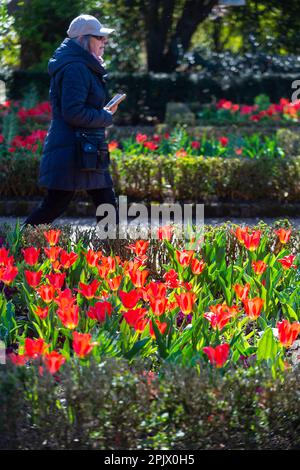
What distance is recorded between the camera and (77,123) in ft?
22.0

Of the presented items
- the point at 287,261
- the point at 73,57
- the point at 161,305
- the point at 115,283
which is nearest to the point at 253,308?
the point at 161,305

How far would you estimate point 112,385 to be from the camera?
3.51 m

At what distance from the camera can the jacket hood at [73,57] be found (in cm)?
662

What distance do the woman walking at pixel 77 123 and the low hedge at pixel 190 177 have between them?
8.95 ft

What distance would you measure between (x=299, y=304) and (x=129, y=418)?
5.12 ft

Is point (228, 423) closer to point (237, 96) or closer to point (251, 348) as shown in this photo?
point (251, 348)

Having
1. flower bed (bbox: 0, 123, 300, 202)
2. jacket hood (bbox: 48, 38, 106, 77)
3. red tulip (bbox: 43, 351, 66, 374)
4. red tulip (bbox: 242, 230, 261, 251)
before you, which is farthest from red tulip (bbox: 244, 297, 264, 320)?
flower bed (bbox: 0, 123, 300, 202)

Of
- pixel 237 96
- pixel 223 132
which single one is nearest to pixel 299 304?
pixel 223 132

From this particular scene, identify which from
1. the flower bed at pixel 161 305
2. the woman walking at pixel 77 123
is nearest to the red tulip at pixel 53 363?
the flower bed at pixel 161 305

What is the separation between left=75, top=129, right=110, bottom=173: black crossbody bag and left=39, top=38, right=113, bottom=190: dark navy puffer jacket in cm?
4

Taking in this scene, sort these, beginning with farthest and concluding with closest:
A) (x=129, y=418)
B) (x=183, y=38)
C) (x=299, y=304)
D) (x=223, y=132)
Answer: (x=183, y=38), (x=223, y=132), (x=299, y=304), (x=129, y=418)

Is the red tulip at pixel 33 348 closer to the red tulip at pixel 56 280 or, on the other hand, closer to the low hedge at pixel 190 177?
the red tulip at pixel 56 280

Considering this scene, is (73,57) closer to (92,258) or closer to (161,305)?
(92,258)

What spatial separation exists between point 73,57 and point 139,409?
11.6ft
